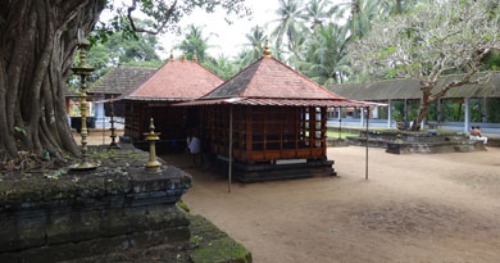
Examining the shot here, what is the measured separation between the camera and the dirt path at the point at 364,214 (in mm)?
5020

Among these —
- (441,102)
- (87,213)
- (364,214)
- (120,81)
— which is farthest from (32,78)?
(441,102)

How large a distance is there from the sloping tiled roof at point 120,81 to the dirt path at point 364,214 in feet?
38.9

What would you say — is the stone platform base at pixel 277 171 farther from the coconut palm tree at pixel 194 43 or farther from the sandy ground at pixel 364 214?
the coconut palm tree at pixel 194 43

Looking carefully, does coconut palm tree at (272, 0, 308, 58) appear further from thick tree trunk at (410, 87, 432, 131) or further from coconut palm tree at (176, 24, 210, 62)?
thick tree trunk at (410, 87, 432, 131)

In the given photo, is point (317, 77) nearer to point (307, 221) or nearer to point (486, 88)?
point (486, 88)

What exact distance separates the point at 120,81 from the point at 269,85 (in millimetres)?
14712

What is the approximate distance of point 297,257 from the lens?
15.8 ft

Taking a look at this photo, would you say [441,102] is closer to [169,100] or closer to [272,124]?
[272,124]

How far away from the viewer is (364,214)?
6879 millimetres

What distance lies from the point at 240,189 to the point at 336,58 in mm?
26907

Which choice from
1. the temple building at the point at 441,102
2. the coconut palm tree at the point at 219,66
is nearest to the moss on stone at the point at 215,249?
the temple building at the point at 441,102

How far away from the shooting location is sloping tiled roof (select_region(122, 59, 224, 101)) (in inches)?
543

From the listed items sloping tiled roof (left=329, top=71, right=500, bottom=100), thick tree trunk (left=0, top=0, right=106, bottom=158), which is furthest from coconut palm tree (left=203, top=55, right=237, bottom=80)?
thick tree trunk (left=0, top=0, right=106, bottom=158)

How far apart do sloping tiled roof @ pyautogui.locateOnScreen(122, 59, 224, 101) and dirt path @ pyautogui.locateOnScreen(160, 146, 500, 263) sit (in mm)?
3597
